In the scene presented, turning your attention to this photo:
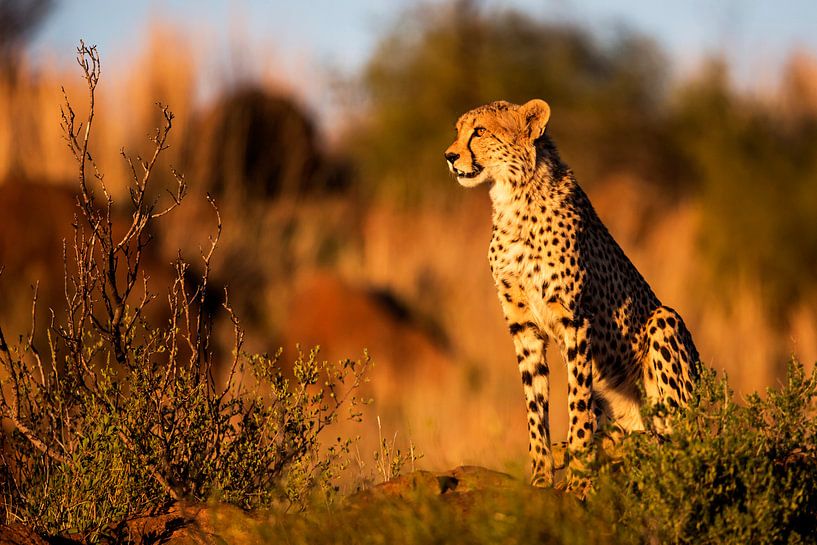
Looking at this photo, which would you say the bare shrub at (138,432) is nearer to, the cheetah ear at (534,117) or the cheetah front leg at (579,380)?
the cheetah front leg at (579,380)

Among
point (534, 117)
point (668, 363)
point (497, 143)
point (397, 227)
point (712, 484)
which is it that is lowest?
point (712, 484)

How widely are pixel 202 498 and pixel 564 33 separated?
17.7 m

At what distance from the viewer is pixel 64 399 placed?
4.60 metres

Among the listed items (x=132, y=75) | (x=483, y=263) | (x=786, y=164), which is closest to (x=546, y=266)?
(x=483, y=263)

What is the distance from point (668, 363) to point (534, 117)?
1153 millimetres

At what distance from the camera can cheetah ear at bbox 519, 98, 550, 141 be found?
5.01 m

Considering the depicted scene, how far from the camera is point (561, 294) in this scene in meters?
4.73

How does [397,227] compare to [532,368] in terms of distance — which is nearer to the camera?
[532,368]

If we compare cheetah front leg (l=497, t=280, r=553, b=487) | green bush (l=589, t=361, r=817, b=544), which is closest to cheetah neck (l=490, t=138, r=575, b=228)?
cheetah front leg (l=497, t=280, r=553, b=487)

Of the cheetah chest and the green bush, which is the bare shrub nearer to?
the cheetah chest

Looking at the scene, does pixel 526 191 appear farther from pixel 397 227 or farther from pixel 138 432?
pixel 397 227

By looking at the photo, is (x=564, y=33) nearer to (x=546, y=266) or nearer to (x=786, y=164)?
(x=786, y=164)

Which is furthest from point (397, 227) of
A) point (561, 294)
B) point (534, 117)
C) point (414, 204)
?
point (561, 294)

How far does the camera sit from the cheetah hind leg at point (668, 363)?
16.0 feet
